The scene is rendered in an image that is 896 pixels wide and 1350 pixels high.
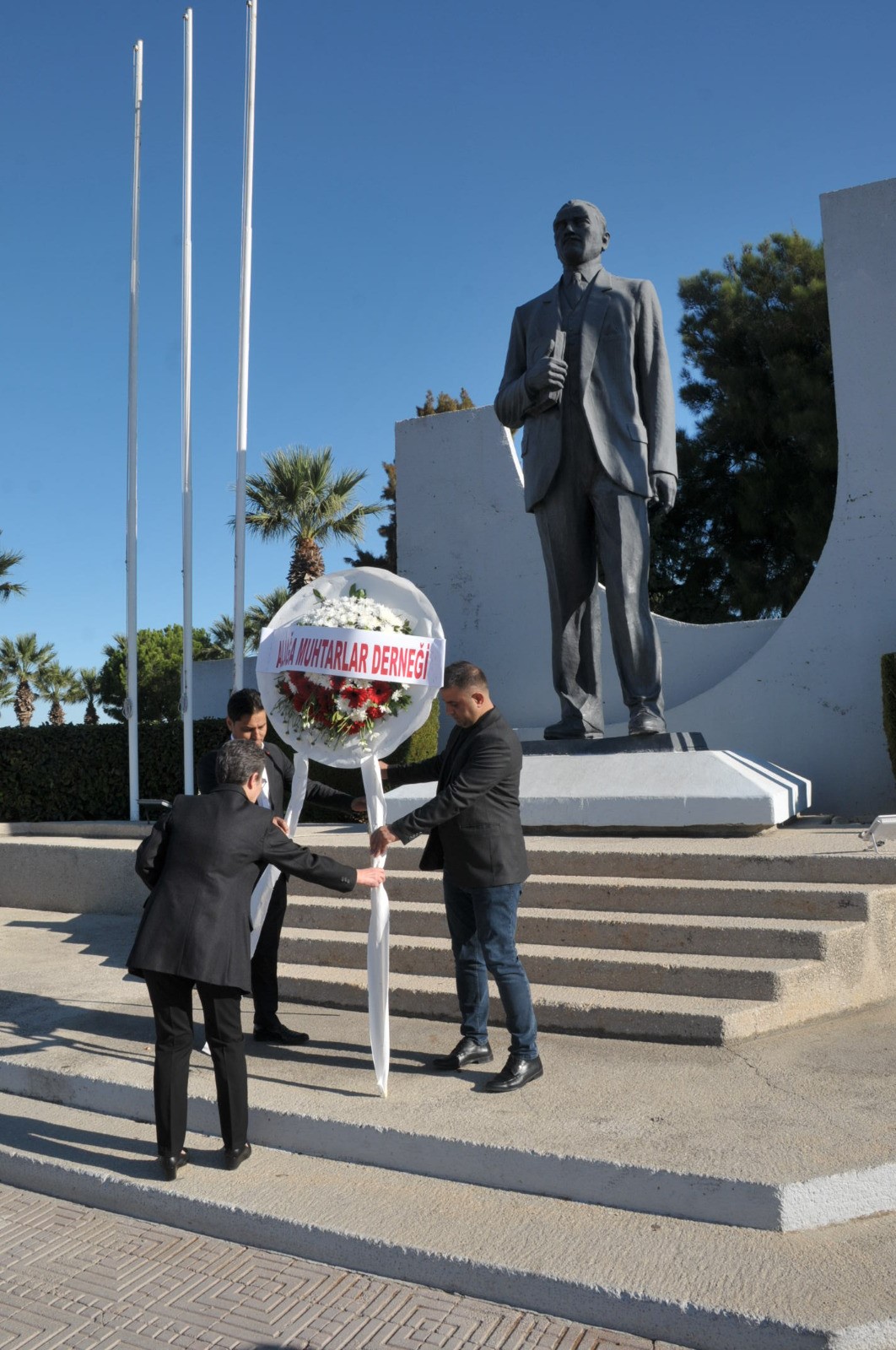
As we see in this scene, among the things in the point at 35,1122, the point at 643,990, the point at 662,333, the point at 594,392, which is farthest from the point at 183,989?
the point at 662,333

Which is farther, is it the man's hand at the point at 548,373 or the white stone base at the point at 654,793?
the man's hand at the point at 548,373

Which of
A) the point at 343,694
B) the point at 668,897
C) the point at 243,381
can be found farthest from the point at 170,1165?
the point at 243,381

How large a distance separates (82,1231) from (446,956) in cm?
222

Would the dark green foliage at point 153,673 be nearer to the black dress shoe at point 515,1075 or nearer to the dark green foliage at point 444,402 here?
the dark green foliage at point 444,402

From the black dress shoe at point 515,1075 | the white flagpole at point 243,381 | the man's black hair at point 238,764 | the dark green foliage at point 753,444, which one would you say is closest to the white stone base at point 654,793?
the black dress shoe at point 515,1075

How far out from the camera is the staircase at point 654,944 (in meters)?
4.54

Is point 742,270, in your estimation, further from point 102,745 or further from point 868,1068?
point 868,1068

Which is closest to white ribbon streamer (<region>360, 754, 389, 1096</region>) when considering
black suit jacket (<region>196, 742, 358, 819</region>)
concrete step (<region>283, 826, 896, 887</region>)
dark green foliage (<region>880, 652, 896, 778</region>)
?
black suit jacket (<region>196, 742, 358, 819</region>)

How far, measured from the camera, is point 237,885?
3.70m

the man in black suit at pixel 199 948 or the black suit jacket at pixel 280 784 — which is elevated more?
the black suit jacket at pixel 280 784

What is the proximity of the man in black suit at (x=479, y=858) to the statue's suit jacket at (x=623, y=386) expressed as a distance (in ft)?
10.1

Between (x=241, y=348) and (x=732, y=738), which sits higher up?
(x=241, y=348)

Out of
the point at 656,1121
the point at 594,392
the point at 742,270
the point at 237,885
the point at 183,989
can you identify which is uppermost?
the point at 742,270

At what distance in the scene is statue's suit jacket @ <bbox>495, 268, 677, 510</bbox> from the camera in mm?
6906
